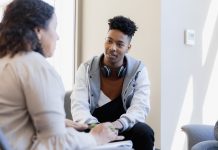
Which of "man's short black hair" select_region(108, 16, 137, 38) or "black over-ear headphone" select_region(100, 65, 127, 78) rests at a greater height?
"man's short black hair" select_region(108, 16, 137, 38)

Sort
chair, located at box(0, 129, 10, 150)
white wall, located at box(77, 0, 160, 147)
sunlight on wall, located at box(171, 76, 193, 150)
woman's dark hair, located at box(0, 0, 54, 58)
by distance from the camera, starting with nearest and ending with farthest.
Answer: chair, located at box(0, 129, 10, 150)
woman's dark hair, located at box(0, 0, 54, 58)
white wall, located at box(77, 0, 160, 147)
sunlight on wall, located at box(171, 76, 193, 150)

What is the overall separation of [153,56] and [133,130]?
2.33 feet

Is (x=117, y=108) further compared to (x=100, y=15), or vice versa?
(x=100, y=15)

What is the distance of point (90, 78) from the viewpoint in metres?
2.29

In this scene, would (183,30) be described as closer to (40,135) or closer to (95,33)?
(95,33)

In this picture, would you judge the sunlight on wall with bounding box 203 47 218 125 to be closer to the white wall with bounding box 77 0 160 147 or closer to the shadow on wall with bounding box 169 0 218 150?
the shadow on wall with bounding box 169 0 218 150

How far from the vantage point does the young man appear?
7.30 feet

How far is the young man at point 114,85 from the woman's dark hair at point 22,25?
982mm

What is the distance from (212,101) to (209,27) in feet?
2.11

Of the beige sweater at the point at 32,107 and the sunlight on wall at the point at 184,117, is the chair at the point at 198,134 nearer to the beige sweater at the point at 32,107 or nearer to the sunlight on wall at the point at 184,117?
the sunlight on wall at the point at 184,117

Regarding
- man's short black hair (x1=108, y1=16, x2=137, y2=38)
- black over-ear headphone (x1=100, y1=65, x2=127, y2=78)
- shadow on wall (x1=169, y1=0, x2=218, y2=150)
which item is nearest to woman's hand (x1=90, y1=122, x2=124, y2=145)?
black over-ear headphone (x1=100, y1=65, x2=127, y2=78)

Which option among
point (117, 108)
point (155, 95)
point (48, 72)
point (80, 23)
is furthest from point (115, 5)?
point (48, 72)

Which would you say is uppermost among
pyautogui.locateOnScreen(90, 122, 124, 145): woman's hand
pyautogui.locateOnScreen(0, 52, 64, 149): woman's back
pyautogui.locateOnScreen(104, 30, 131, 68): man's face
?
pyautogui.locateOnScreen(104, 30, 131, 68): man's face

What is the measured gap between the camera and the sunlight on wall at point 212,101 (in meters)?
3.07
